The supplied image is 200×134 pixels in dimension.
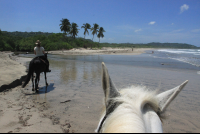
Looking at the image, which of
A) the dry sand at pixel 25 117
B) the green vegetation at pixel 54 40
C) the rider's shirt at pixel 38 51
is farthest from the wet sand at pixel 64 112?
the green vegetation at pixel 54 40

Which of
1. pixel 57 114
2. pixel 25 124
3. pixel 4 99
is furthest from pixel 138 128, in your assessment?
pixel 4 99

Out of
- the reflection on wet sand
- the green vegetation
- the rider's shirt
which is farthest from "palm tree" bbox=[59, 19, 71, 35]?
the rider's shirt

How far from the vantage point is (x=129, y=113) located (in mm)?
934

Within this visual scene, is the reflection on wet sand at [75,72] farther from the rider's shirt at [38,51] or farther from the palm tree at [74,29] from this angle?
the palm tree at [74,29]

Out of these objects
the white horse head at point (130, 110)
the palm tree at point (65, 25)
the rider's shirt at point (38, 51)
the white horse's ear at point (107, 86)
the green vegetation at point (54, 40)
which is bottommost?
the white horse head at point (130, 110)

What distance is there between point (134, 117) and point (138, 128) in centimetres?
10

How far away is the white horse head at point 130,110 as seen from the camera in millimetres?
859

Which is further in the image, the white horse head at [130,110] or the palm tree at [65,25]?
the palm tree at [65,25]

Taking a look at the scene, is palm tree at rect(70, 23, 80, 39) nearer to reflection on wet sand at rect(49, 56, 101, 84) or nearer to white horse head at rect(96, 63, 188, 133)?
reflection on wet sand at rect(49, 56, 101, 84)

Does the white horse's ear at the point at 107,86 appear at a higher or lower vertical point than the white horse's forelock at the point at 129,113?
higher

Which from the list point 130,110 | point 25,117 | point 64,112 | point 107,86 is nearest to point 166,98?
point 130,110

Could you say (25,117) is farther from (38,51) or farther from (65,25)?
(65,25)

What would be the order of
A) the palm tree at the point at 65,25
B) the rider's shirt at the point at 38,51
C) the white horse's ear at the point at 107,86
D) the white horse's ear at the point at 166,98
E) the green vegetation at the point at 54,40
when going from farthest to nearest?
the palm tree at the point at 65,25
the green vegetation at the point at 54,40
the rider's shirt at the point at 38,51
the white horse's ear at the point at 166,98
the white horse's ear at the point at 107,86

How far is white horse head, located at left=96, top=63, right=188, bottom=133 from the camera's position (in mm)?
859
